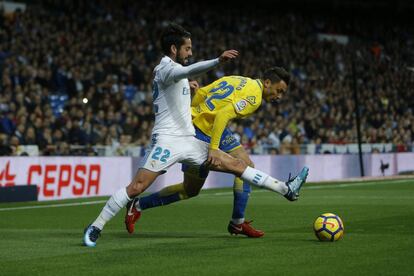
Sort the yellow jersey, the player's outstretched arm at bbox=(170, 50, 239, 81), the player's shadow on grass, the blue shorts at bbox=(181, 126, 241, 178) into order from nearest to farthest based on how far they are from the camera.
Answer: the player's outstretched arm at bbox=(170, 50, 239, 81) → the yellow jersey → the blue shorts at bbox=(181, 126, 241, 178) → the player's shadow on grass

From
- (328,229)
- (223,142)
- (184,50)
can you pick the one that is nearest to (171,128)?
(184,50)

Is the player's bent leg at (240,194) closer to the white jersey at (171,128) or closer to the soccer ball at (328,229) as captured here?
the white jersey at (171,128)

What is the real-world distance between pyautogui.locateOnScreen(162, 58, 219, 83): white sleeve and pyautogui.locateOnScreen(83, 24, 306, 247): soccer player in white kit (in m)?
0.03

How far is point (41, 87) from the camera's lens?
2477cm

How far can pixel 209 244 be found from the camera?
10.2 metres

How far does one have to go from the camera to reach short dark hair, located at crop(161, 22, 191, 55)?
1023 centimetres

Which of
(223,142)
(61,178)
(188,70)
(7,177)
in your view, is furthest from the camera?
(61,178)

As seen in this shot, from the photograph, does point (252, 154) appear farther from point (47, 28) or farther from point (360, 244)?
point (360, 244)

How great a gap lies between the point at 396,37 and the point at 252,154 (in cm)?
2381

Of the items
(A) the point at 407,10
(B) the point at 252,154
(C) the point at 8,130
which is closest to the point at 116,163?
(C) the point at 8,130

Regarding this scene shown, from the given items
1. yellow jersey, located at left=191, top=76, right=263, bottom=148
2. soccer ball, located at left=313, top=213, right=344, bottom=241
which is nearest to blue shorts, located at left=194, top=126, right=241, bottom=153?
yellow jersey, located at left=191, top=76, right=263, bottom=148

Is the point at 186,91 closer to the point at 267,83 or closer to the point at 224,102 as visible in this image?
the point at 224,102

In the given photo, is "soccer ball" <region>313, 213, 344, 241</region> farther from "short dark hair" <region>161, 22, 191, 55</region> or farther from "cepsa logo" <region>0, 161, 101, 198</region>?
"cepsa logo" <region>0, 161, 101, 198</region>

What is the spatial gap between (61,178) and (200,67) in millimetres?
12511
